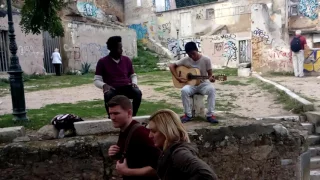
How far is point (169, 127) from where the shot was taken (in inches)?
97.8

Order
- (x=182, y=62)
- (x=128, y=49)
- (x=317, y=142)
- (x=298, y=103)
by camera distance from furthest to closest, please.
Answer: (x=128, y=49) → (x=298, y=103) → (x=317, y=142) → (x=182, y=62)

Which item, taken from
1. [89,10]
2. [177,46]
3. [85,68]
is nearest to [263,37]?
[85,68]

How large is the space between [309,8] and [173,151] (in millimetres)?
27708

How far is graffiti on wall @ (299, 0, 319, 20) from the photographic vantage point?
86.9ft

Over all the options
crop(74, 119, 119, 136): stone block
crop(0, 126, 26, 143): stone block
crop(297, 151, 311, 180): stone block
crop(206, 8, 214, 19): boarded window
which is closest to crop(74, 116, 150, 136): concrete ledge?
crop(74, 119, 119, 136): stone block

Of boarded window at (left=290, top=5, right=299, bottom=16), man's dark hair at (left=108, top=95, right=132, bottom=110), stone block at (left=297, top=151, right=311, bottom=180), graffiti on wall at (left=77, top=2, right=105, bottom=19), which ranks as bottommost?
stone block at (left=297, top=151, right=311, bottom=180)

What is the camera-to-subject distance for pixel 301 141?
5.71m

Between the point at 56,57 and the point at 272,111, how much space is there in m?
13.6

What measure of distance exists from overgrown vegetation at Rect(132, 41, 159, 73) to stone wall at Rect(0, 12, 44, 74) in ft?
18.8

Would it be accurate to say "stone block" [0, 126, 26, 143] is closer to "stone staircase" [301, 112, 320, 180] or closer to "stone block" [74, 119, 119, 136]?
"stone block" [74, 119, 119, 136]

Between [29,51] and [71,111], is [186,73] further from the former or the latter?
[29,51]

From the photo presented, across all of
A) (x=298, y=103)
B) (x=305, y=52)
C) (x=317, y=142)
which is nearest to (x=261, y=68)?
(x=305, y=52)

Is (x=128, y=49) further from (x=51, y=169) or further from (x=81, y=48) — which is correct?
(x=51, y=169)

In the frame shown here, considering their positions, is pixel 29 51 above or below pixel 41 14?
→ below
